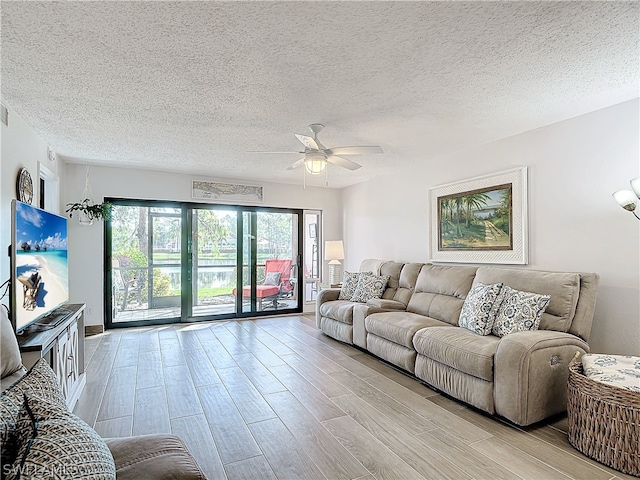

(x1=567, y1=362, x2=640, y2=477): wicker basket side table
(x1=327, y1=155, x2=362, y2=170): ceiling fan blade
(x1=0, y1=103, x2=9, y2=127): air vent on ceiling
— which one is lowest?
(x1=567, y1=362, x2=640, y2=477): wicker basket side table

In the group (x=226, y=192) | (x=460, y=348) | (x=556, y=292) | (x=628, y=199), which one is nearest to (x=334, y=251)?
(x=226, y=192)

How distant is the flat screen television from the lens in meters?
2.15

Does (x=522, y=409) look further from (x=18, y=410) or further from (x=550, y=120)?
(x=18, y=410)

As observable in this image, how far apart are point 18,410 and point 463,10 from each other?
97.0 inches

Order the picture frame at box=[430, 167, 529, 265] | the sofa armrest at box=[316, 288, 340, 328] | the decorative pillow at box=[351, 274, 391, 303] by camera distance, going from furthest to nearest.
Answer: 1. the sofa armrest at box=[316, 288, 340, 328]
2. the decorative pillow at box=[351, 274, 391, 303]
3. the picture frame at box=[430, 167, 529, 265]

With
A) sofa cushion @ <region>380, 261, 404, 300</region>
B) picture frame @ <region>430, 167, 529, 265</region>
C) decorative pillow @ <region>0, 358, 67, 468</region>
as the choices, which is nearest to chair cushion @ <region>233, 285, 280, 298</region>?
sofa cushion @ <region>380, 261, 404, 300</region>

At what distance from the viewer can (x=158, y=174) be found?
574 centimetres

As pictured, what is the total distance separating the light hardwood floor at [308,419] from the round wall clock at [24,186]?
1.83 metres

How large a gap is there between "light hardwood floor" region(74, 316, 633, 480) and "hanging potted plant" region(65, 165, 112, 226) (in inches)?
76.0

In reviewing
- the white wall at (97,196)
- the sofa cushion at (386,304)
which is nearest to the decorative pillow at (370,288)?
the sofa cushion at (386,304)

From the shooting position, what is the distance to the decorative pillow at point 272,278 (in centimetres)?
662

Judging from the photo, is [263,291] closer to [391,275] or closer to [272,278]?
[272,278]

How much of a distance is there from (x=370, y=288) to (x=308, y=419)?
254cm

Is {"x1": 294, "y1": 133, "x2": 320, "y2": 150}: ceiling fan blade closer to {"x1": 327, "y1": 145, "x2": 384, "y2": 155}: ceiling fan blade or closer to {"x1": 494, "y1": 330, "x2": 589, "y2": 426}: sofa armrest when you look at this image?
{"x1": 327, "y1": 145, "x2": 384, "y2": 155}: ceiling fan blade
